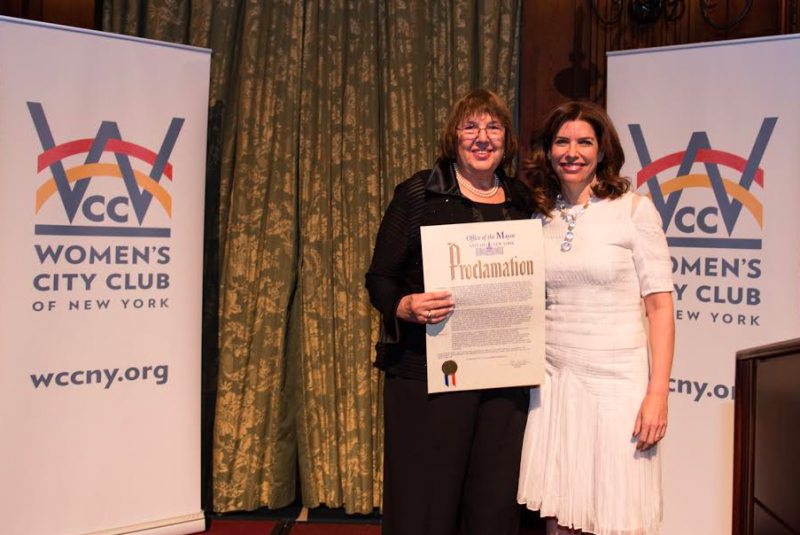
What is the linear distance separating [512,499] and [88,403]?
5.55 ft

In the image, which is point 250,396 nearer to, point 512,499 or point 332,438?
point 332,438

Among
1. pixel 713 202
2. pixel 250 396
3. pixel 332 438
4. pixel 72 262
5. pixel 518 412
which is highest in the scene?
pixel 713 202

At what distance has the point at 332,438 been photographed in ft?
10.5

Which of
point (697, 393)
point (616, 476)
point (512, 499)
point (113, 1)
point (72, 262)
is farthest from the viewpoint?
point (113, 1)

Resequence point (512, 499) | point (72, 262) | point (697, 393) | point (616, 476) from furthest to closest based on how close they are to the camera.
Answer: point (697, 393) → point (72, 262) → point (512, 499) → point (616, 476)

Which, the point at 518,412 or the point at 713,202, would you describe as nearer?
the point at 518,412

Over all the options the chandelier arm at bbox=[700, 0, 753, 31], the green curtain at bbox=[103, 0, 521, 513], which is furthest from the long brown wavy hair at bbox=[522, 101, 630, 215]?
the chandelier arm at bbox=[700, 0, 753, 31]

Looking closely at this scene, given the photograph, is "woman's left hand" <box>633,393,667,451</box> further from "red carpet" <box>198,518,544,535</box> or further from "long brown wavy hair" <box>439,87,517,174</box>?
"red carpet" <box>198,518,544,535</box>

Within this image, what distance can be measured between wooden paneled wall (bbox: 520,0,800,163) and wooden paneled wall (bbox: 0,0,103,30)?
2.04 m

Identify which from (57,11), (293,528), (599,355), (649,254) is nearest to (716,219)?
(649,254)

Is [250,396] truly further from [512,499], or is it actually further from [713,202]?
[713,202]

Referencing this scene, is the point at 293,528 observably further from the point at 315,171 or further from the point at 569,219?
the point at 569,219

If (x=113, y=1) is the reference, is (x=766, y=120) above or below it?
below

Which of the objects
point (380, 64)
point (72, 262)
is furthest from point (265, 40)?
point (72, 262)
